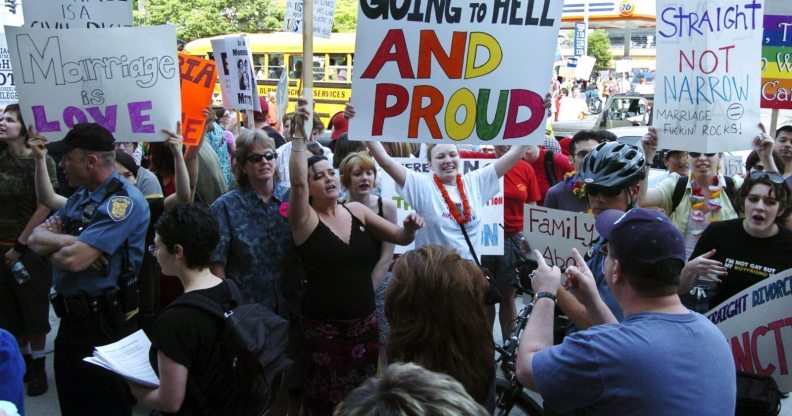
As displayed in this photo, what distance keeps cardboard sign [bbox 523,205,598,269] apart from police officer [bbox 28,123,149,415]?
1.98m

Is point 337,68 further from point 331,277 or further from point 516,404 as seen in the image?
point 516,404

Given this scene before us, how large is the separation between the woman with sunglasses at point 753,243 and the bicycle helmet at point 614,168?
2.45ft

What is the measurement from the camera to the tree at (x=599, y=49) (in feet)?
161

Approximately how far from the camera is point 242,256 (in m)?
3.98

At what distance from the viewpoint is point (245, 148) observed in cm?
414

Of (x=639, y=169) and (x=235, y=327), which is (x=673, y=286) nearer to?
(x=639, y=169)

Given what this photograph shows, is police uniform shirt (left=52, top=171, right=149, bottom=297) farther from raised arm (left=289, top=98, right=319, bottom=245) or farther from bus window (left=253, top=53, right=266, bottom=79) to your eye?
bus window (left=253, top=53, right=266, bottom=79)

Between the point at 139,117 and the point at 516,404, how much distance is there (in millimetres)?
2825

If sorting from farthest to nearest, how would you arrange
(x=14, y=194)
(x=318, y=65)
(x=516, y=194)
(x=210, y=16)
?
(x=210, y=16)
(x=318, y=65)
(x=516, y=194)
(x=14, y=194)

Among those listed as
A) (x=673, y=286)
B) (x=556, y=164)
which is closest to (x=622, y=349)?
(x=673, y=286)

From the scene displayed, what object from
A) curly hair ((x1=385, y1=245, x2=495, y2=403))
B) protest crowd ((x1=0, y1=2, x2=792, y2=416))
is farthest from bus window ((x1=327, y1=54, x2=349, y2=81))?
curly hair ((x1=385, y1=245, x2=495, y2=403))

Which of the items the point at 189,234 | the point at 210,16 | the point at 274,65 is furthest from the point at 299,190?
the point at 210,16

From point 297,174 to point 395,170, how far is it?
1.14 m

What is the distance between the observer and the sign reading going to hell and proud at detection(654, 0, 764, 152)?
473 centimetres
